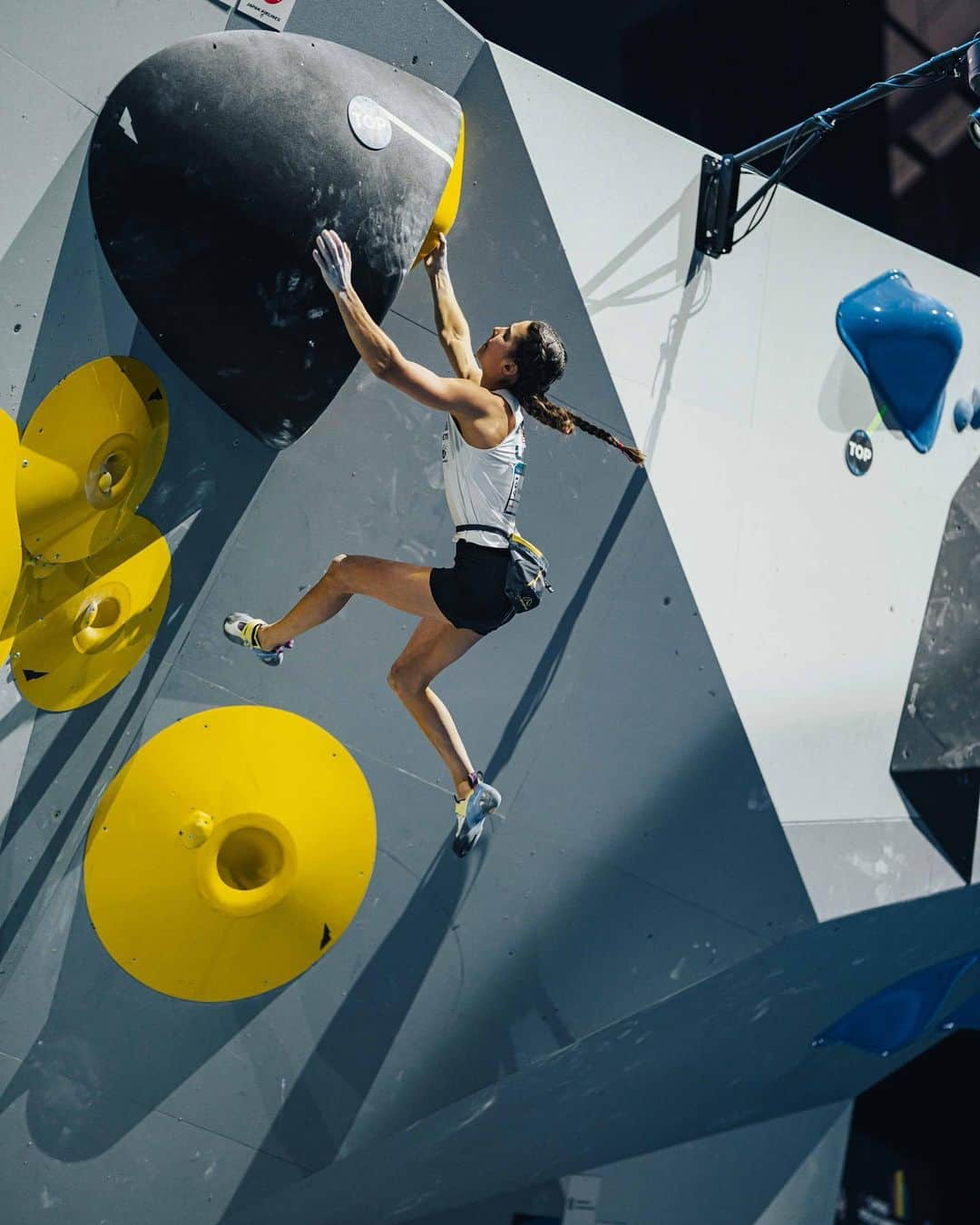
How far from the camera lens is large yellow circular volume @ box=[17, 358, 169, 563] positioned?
2609mm

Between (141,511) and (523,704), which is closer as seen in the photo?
(141,511)

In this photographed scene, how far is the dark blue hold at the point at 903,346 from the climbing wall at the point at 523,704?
83 millimetres

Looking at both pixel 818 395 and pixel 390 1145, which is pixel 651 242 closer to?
pixel 818 395

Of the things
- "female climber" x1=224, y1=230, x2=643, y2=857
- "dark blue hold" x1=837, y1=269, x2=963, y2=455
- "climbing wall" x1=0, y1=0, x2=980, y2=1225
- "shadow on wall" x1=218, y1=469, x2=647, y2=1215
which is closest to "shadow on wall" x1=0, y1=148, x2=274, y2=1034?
"climbing wall" x1=0, y1=0, x2=980, y2=1225

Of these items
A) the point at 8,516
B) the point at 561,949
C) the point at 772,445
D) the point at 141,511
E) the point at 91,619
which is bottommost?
the point at 561,949

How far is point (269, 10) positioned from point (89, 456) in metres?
1.14

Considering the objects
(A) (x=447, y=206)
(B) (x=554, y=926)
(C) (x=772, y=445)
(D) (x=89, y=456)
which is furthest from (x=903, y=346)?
(D) (x=89, y=456)

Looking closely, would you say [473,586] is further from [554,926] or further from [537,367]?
[554,926]

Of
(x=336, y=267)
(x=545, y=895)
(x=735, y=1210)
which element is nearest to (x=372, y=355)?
(x=336, y=267)

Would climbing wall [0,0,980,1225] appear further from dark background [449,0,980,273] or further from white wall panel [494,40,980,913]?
dark background [449,0,980,273]

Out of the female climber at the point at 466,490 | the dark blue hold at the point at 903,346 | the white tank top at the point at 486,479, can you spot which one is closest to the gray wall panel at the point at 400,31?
the female climber at the point at 466,490

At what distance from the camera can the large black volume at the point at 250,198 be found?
8.33 feet

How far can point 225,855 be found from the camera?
2926 mm

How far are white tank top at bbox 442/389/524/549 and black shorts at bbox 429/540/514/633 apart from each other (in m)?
0.03
